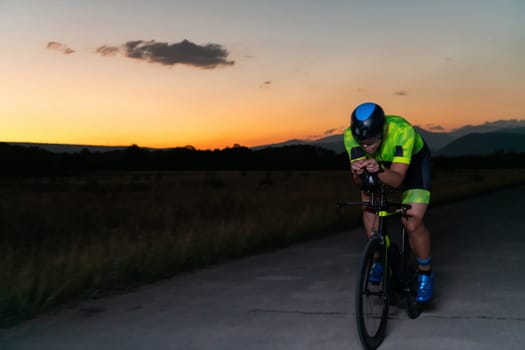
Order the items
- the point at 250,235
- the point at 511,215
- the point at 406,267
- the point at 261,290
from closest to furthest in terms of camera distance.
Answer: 1. the point at 406,267
2. the point at 261,290
3. the point at 250,235
4. the point at 511,215

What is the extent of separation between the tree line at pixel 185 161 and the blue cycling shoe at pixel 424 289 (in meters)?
41.1

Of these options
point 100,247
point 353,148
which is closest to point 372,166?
point 353,148

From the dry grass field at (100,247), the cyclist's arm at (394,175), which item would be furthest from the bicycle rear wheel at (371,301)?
the dry grass field at (100,247)

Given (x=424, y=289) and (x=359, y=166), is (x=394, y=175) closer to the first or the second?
(x=359, y=166)

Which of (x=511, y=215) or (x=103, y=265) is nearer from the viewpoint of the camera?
(x=103, y=265)

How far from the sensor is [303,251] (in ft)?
34.4

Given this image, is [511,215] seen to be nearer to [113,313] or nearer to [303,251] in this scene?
[303,251]

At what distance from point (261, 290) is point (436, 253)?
4068 millimetres

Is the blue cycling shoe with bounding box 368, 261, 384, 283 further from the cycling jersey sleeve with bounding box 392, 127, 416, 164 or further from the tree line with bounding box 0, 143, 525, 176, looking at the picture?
the tree line with bounding box 0, 143, 525, 176

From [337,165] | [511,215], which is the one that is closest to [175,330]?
[511,215]

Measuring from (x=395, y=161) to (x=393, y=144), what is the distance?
0.58 feet

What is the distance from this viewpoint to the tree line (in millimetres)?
50094

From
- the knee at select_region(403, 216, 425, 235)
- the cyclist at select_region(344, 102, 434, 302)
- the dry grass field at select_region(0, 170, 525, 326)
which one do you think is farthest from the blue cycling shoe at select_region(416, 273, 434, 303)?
the dry grass field at select_region(0, 170, 525, 326)

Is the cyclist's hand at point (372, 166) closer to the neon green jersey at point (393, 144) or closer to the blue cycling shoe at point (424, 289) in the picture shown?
the neon green jersey at point (393, 144)
